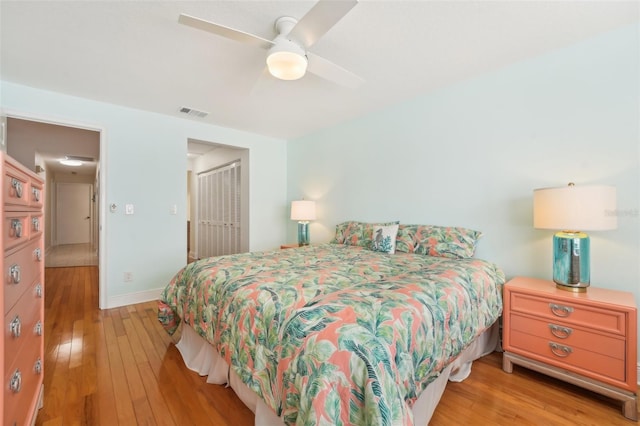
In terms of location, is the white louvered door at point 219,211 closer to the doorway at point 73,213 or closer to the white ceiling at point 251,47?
the white ceiling at point 251,47

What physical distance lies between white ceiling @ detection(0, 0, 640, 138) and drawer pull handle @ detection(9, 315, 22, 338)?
5.73ft

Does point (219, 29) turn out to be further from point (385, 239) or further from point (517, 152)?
point (517, 152)

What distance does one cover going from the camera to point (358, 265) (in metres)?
2.07

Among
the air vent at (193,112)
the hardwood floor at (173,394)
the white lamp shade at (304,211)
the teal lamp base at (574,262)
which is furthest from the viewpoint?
the white lamp shade at (304,211)

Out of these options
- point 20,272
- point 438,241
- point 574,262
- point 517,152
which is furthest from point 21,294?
point 517,152

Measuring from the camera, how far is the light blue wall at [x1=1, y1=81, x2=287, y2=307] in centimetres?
289

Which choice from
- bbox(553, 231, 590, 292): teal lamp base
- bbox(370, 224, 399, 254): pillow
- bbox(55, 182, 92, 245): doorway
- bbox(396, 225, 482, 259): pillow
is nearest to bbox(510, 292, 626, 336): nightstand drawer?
bbox(553, 231, 590, 292): teal lamp base

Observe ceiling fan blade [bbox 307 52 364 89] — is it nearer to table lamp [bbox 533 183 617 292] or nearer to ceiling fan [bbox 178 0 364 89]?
ceiling fan [bbox 178 0 364 89]

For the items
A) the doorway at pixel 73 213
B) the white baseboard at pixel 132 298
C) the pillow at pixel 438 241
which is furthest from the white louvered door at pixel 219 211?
the doorway at pixel 73 213

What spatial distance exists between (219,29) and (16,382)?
5.87ft

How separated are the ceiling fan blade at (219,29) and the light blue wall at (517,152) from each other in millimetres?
1934

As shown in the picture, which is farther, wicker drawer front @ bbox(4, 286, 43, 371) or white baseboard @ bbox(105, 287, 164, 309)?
white baseboard @ bbox(105, 287, 164, 309)

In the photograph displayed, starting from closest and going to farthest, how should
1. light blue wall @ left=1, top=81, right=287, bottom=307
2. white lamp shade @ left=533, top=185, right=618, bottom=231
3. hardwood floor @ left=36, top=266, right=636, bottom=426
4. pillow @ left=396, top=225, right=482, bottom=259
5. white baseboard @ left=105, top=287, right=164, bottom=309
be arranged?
hardwood floor @ left=36, top=266, right=636, bottom=426, white lamp shade @ left=533, top=185, right=618, bottom=231, pillow @ left=396, top=225, right=482, bottom=259, light blue wall @ left=1, top=81, right=287, bottom=307, white baseboard @ left=105, top=287, right=164, bottom=309

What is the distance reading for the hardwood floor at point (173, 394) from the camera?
1478mm
